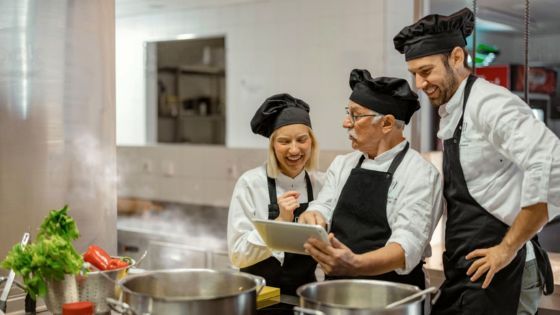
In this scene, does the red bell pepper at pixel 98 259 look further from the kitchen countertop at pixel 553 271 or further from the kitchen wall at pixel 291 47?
the kitchen wall at pixel 291 47

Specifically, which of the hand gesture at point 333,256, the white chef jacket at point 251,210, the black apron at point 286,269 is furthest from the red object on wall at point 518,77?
the hand gesture at point 333,256

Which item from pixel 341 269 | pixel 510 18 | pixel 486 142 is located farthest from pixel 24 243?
pixel 510 18

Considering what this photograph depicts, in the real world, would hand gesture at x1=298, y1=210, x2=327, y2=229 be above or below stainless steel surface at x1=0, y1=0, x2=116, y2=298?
below

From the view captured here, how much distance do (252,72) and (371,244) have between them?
334 centimetres

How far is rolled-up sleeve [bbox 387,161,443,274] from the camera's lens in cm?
213

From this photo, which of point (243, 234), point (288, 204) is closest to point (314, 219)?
point (288, 204)

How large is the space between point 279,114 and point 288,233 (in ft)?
2.91

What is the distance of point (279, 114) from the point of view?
9.07ft

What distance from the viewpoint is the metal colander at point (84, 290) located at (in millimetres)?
1907

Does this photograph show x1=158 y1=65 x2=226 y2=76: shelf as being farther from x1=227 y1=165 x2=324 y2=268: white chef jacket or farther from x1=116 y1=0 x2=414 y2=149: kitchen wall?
x1=227 y1=165 x2=324 y2=268: white chef jacket

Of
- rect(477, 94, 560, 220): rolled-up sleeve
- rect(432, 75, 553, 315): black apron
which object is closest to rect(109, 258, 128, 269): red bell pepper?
rect(432, 75, 553, 315): black apron

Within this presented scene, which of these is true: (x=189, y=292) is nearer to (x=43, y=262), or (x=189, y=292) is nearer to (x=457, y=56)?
(x=43, y=262)

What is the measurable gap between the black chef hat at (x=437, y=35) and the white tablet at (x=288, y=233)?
725 millimetres

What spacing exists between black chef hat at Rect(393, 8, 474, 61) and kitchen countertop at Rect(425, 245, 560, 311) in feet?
5.27
